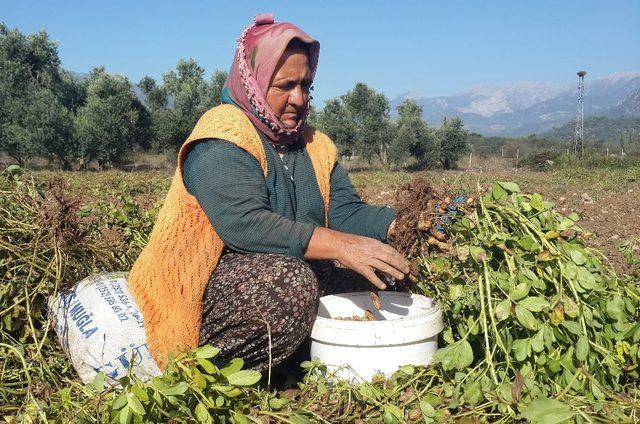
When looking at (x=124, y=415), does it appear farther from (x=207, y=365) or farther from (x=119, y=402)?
(x=207, y=365)

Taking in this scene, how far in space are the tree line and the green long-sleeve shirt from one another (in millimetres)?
25495

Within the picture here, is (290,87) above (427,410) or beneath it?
above

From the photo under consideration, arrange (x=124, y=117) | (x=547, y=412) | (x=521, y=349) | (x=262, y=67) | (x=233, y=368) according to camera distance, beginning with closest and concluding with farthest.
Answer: (x=547, y=412) → (x=233, y=368) → (x=521, y=349) → (x=262, y=67) → (x=124, y=117)

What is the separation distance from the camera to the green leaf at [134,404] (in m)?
1.29

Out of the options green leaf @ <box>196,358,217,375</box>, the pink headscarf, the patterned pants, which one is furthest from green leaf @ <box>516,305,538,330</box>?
the pink headscarf

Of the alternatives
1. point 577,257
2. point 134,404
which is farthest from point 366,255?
point 134,404

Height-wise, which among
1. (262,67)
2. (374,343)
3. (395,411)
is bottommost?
(395,411)

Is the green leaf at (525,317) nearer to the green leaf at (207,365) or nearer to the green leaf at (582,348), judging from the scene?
the green leaf at (582,348)

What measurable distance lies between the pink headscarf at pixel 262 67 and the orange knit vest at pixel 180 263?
13 cm

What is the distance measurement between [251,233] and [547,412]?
1.10 meters

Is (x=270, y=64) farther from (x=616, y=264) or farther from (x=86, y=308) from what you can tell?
(x=616, y=264)

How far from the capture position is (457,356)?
1.68 metres

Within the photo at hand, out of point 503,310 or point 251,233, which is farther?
point 251,233

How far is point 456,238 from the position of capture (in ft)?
6.82
